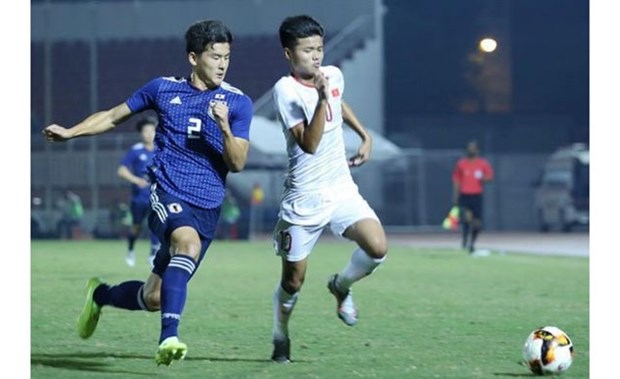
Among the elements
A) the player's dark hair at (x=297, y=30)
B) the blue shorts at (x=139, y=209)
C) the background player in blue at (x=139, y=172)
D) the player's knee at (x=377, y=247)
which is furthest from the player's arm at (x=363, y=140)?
the blue shorts at (x=139, y=209)

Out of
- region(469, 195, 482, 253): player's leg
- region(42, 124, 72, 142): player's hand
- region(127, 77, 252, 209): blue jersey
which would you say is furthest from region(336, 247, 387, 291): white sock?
region(469, 195, 482, 253): player's leg

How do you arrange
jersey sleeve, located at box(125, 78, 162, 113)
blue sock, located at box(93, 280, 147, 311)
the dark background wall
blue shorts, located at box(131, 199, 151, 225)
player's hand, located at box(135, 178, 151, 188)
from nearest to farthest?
jersey sleeve, located at box(125, 78, 162, 113), blue sock, located at box(93, 280, 147, 311), player's hand, located at box(135, 178, 151, 188), blue shorts, located at box(131, 199, 151, 225), the dark background wall

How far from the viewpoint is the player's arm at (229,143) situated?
293 inches

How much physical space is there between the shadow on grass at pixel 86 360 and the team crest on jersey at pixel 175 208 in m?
0.89

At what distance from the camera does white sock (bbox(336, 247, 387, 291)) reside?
836 cm

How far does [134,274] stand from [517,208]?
21917 millimetres

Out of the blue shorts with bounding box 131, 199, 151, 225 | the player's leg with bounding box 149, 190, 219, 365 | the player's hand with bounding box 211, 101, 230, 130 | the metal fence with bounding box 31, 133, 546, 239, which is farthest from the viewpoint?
the metal fence with bounding box 31, 133, 546, 239

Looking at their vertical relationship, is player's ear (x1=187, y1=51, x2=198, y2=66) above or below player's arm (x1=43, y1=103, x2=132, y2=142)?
above

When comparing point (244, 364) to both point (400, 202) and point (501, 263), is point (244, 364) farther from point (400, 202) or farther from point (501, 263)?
point (400, 202)

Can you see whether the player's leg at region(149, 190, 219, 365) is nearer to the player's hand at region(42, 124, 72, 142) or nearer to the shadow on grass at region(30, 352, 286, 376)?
the shadow on grass at region(30, 352, 286, 376)

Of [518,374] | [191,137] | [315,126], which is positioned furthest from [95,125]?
[518,374]

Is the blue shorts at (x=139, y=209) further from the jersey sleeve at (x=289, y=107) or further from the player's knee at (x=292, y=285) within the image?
the jersey sleeve at (x=289, y=107)

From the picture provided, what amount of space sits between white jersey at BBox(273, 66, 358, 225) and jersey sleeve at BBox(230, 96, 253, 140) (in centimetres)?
27
